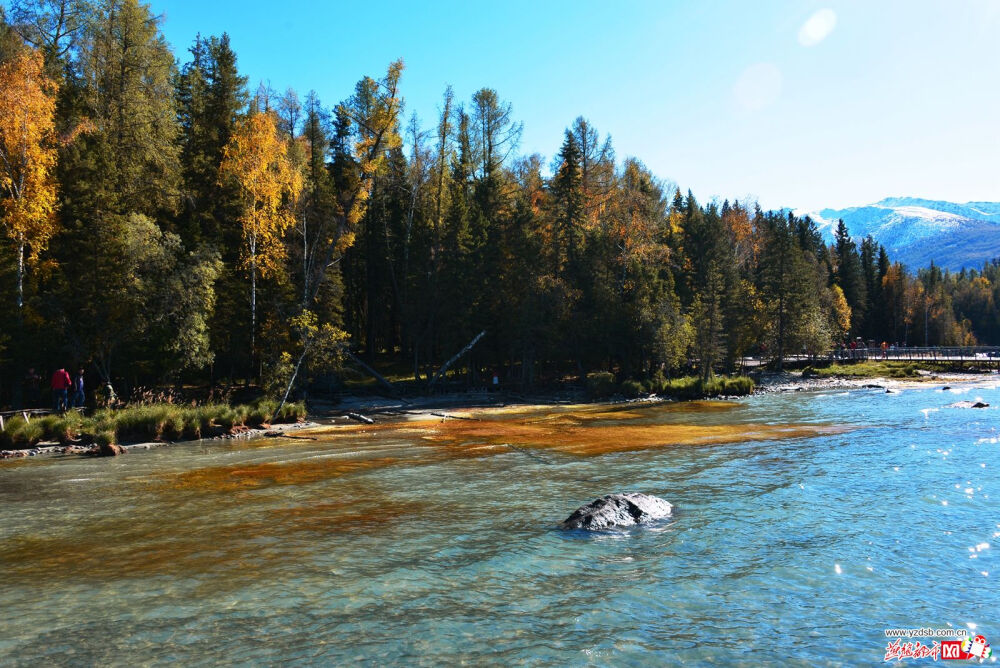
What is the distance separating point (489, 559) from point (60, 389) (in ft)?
83.6

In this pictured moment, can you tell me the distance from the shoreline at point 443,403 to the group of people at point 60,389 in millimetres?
4356

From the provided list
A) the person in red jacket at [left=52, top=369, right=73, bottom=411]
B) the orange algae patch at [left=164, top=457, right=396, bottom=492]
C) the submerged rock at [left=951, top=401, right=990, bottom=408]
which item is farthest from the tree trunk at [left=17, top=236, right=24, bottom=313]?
the submerged rock at [left=951, top=401, right=990, bottom=408]

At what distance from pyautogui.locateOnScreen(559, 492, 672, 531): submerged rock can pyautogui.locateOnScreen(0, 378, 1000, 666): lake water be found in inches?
16.1

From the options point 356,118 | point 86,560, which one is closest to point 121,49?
point 356,118

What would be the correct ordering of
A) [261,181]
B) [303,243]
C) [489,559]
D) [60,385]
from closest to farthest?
[489,559], [60,385], [261,181], [303,243]

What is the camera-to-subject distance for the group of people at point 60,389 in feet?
87.4

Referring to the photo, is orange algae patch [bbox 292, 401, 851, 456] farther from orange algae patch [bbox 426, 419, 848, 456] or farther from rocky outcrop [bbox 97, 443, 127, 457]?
rocky outcrop [bbox 97, 443, 127, 457]

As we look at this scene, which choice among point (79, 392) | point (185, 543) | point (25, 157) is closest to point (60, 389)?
point (79, 392)

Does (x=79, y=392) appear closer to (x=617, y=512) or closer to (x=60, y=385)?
(x=60, y=385)

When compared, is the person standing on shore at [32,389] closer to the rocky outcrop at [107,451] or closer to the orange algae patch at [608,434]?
the rocky outcrop at [107,451]

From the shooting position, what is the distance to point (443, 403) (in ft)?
140

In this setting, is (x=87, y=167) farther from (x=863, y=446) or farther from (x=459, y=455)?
(x=863, y=446)

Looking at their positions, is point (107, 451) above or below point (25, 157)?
below

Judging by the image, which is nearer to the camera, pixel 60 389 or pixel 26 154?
pixel 60 389
